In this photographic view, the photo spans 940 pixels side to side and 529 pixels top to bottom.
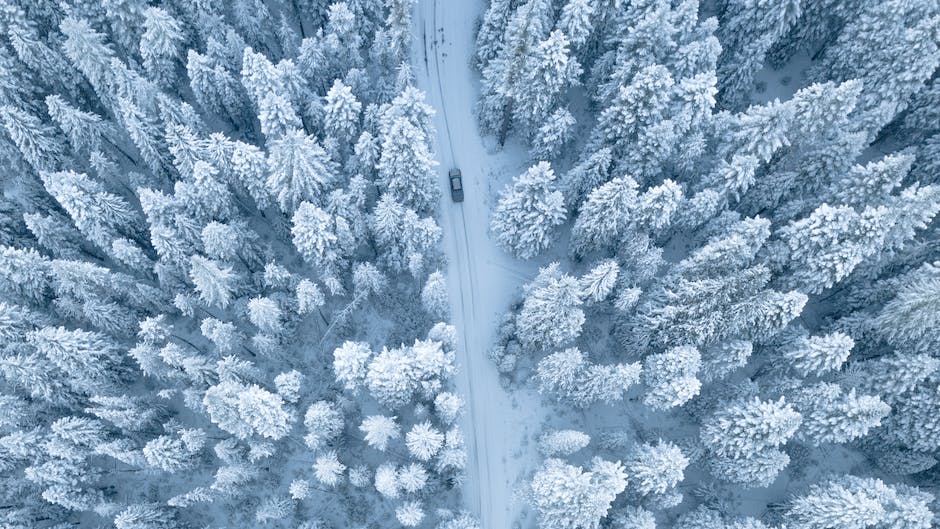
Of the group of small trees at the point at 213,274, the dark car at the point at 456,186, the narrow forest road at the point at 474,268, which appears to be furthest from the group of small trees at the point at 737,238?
the group of small trees at the point at 213,274

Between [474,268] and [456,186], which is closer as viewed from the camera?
[474,268]

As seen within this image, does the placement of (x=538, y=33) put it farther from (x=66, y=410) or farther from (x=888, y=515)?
(x=66, y=410)

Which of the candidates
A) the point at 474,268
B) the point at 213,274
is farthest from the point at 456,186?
the point at 213,274

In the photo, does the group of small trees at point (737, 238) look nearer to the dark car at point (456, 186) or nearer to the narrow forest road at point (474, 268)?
the narrow forest road at point (474, 268)

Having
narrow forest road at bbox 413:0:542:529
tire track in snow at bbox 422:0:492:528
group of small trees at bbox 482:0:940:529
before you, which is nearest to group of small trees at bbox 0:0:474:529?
tire track in snow at bbox 422:0:492:528

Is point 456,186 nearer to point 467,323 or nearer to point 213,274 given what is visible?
point 467,323

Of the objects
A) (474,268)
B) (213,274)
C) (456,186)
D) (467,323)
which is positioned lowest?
(467,323)

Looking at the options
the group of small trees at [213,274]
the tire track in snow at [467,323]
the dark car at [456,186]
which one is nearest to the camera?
the group of small trees at [213,274]

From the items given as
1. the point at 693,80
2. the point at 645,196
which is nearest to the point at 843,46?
the point at 693,80
